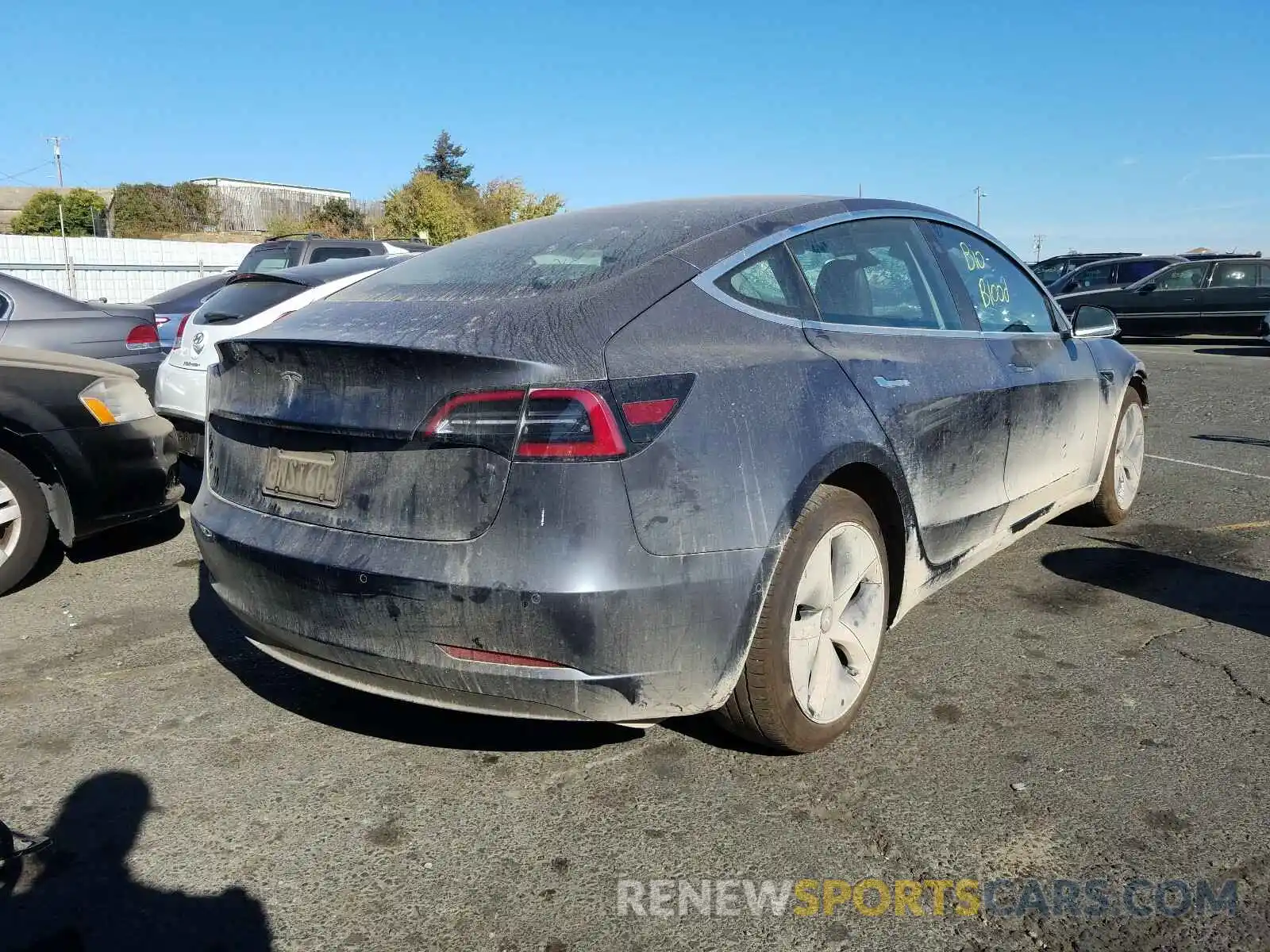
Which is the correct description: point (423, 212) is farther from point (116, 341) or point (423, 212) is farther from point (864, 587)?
point (864, 587)

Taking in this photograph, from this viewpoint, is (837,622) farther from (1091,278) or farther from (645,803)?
(1091,278)

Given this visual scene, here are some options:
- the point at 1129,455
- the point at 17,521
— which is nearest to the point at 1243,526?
the point at 1129,455

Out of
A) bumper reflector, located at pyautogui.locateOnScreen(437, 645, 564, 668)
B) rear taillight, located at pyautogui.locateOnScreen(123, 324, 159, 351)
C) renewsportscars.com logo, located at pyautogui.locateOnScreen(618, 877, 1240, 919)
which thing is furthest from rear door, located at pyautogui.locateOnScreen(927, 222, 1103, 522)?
rear taillight, located at pyautogui.locateOnScreen(123, 324, 159, 351)

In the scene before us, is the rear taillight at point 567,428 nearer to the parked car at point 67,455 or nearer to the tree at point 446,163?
the parked car at point 67,455

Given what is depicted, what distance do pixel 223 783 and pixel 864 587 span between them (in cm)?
194

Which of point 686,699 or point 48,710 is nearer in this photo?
point 686,699

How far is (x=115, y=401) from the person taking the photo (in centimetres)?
502

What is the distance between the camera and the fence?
72.2 feet

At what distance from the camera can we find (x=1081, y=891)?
2.42 metres

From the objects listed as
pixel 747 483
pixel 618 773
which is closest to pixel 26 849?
pixel 618 773

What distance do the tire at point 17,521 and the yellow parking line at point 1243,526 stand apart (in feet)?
19.1

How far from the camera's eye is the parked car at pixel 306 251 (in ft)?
40.4

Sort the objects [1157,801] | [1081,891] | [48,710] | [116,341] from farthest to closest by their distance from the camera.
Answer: [116,341] < [48,710] < [1157,801] < [1081,891]

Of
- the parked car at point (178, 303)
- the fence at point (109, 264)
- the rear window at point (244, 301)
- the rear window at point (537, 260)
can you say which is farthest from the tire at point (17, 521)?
the fence at point (109, 264)
